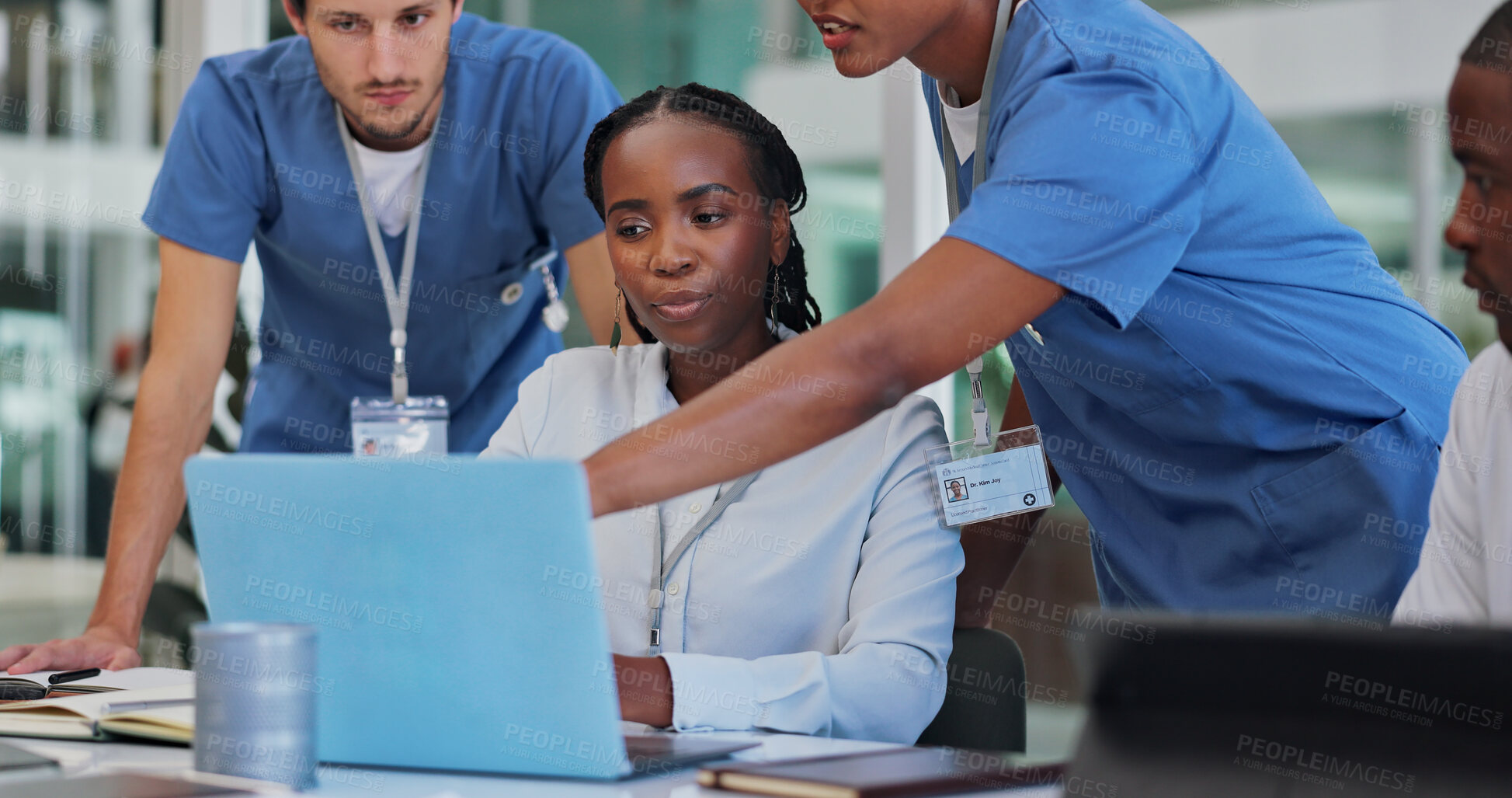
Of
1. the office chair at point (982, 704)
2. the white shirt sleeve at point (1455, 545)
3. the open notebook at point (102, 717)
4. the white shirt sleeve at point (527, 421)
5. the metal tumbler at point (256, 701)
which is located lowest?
the office chair at point (982, 704)

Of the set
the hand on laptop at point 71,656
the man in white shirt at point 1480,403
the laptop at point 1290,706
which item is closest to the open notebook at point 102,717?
the hand on laptop at point 71,656

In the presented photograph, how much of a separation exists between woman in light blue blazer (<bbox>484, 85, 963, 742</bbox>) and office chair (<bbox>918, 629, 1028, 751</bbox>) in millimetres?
54

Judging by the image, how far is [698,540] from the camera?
1.34 metres

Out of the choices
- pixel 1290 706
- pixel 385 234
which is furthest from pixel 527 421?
pixel 1290 706

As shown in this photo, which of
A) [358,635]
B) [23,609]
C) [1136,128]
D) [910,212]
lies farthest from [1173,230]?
[23,609]

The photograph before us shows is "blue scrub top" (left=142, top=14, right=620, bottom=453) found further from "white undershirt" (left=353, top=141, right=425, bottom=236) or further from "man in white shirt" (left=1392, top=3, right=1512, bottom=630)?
"man in white shirt" (left=1392, top=3, right=1512, bottom=630)

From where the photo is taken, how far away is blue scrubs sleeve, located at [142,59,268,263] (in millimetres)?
1861

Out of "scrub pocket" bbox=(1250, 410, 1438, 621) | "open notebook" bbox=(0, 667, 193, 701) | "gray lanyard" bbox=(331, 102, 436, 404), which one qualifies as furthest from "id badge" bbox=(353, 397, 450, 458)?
"scrub pocket" bbox=(1250, 410, 1438, 621)

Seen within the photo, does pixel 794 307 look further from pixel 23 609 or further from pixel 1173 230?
pixel 23 609

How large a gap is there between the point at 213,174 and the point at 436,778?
4.34ft

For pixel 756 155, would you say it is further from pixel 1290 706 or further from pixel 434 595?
pixel 1290 706

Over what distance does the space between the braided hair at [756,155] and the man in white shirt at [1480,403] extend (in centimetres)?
72

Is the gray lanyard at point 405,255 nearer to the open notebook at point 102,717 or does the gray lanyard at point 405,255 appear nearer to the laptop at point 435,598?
the open notebook at point 102,717

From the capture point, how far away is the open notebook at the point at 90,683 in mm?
1147
